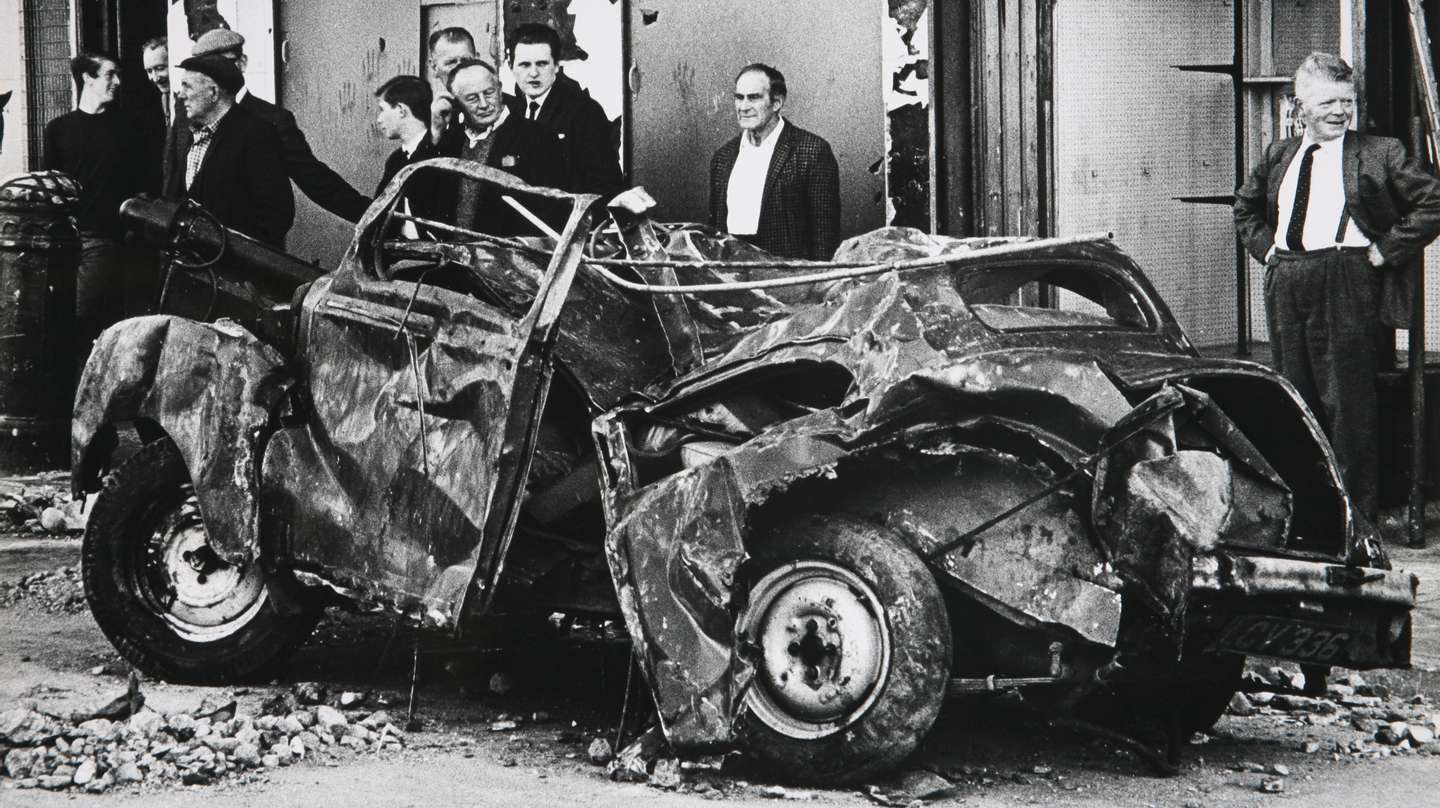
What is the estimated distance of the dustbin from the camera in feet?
36.4

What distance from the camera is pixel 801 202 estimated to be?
945cm

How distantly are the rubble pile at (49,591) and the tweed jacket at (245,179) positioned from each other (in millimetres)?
2186

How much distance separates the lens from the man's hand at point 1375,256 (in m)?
8.78

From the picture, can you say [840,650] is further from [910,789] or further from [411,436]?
[411,436]

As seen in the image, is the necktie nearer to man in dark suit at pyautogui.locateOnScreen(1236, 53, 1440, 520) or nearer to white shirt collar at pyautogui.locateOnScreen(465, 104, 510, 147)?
man in dark suit at pyautogui.locateOnScreen(1236, 53, 1440, 520)

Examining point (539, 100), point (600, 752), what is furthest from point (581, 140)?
point (600, 752)

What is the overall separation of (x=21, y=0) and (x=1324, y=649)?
1262 cm

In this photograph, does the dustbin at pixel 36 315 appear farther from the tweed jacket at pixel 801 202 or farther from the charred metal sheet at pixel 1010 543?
the charred metal sheet at pixel 1010 543

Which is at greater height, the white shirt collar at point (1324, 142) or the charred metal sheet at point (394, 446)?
the white shirt collar at point (1324, 142)

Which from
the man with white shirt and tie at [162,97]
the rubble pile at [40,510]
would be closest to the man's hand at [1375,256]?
the rubble pile at [40,510]

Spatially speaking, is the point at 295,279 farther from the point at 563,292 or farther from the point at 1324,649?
the point at 1324,649

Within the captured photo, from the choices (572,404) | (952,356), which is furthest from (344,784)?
(952,356)

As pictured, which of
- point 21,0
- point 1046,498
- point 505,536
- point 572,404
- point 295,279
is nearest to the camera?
point 1046,498

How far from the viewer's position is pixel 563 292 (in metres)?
5.97
